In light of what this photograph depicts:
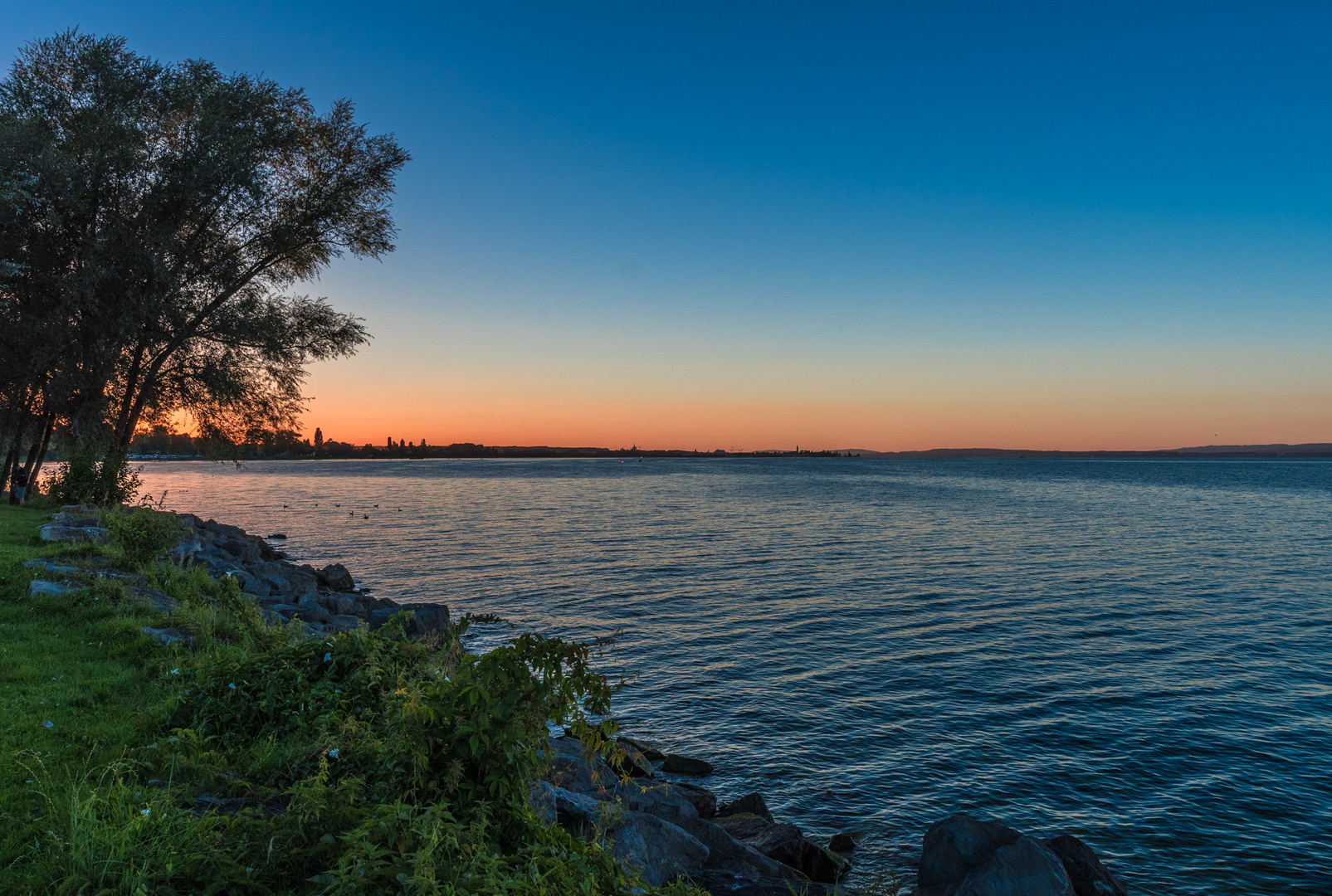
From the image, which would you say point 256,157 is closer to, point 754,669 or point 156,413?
point 156,413

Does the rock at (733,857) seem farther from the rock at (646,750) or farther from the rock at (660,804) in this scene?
the rock at (646,750)

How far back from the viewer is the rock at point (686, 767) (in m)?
11.8

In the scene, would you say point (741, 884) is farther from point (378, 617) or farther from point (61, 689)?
point (378, 617)

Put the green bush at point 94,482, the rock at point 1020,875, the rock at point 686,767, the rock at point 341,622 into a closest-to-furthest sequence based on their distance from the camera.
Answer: the rock at point 1020,875 → the rock at point 686,767 → the rock at point 341,622 → the green bush at point 94,482

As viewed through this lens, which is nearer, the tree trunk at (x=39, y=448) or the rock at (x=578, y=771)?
the rock at (x=578, y=771)

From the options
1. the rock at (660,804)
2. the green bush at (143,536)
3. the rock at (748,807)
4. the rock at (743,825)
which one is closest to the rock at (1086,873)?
the rock at (743,825)

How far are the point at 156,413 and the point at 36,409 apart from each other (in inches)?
208

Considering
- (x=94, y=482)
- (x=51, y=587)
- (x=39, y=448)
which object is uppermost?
(x=39, y=448)

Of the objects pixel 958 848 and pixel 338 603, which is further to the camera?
pixel 338 603

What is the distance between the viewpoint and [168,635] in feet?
31.9

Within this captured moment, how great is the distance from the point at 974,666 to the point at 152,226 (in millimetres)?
29254

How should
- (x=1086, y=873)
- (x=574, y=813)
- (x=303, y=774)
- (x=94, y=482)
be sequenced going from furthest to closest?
(x=94, y=482) < (x=1086, y=873) < (x=574, y=813) < (x=303, y=774)

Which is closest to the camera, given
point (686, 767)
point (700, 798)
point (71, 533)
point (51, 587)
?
point (700, 798)

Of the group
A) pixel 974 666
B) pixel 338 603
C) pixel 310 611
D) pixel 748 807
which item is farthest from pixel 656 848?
pixel 338 603
